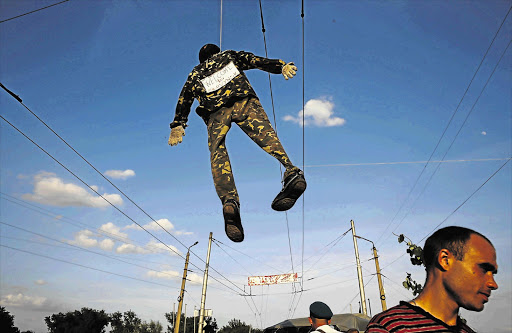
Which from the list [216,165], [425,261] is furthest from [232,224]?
[425,261]

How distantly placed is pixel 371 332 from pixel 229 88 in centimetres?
301

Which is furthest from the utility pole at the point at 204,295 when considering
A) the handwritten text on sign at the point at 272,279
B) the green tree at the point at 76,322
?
the green tree at the point at 76,322

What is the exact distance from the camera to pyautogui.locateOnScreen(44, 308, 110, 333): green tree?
78938mm

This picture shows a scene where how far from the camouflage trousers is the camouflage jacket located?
0.11m

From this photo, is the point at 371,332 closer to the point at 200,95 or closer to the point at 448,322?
the point at 448,322

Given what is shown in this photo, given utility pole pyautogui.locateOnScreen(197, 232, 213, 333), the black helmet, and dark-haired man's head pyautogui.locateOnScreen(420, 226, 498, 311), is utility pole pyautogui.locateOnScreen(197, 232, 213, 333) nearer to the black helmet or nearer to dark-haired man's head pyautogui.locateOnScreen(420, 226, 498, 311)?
the black helmet

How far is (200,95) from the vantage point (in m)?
4.18

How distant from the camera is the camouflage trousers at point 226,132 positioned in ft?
12.2

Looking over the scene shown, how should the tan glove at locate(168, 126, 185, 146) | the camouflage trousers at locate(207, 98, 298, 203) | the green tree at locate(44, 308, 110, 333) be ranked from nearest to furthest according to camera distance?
the camouflage trousers at locate(207, 98, 298, 203) → the tan glove at locate(168, 126, 185, 146) → the green tree at locate(44, 308, 110, 333)

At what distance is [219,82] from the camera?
409 centimetres

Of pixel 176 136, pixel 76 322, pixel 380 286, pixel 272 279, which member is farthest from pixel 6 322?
pixel 176 136

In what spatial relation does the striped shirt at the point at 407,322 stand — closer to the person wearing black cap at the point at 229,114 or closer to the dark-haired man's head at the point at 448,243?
the dark-haired man's head at the point at 448,243

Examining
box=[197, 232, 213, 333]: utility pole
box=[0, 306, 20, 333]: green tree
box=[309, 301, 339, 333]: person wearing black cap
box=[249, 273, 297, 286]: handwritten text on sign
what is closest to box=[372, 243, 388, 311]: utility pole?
box=[197, 232, 213, 333]: utility pole

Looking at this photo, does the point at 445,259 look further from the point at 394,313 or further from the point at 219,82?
the point at 219,82
